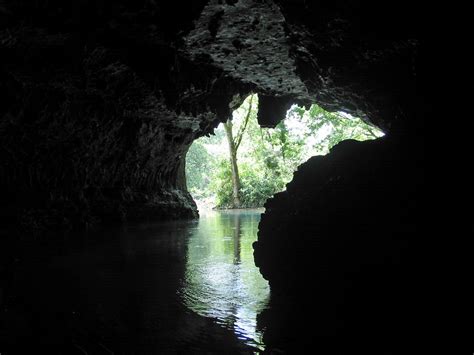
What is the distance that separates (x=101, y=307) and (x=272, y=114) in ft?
22.9

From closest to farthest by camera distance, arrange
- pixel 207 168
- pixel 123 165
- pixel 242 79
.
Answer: pixel 242 79
pixel 123 165
pixel 207 168

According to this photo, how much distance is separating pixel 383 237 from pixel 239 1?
3.15 metres

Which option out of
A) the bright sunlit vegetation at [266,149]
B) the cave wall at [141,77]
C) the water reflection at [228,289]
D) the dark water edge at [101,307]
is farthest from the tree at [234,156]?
the dark water edge at [101,307]

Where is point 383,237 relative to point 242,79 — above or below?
below

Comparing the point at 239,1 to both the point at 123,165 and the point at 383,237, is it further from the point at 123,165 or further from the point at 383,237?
the point at 123,165

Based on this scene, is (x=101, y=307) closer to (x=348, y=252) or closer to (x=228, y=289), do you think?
(x=228, y=289)

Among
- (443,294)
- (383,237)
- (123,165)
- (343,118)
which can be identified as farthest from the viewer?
(343,118)

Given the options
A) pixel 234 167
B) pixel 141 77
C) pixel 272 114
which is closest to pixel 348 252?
pixel 141 77

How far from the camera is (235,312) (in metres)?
3.50

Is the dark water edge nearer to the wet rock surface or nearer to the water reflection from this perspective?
the water reflection

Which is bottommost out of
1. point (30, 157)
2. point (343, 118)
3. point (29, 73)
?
point (30, 157)

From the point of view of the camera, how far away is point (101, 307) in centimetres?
362

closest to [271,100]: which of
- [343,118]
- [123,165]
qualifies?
[123,165]

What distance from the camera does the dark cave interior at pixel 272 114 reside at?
328 cm
